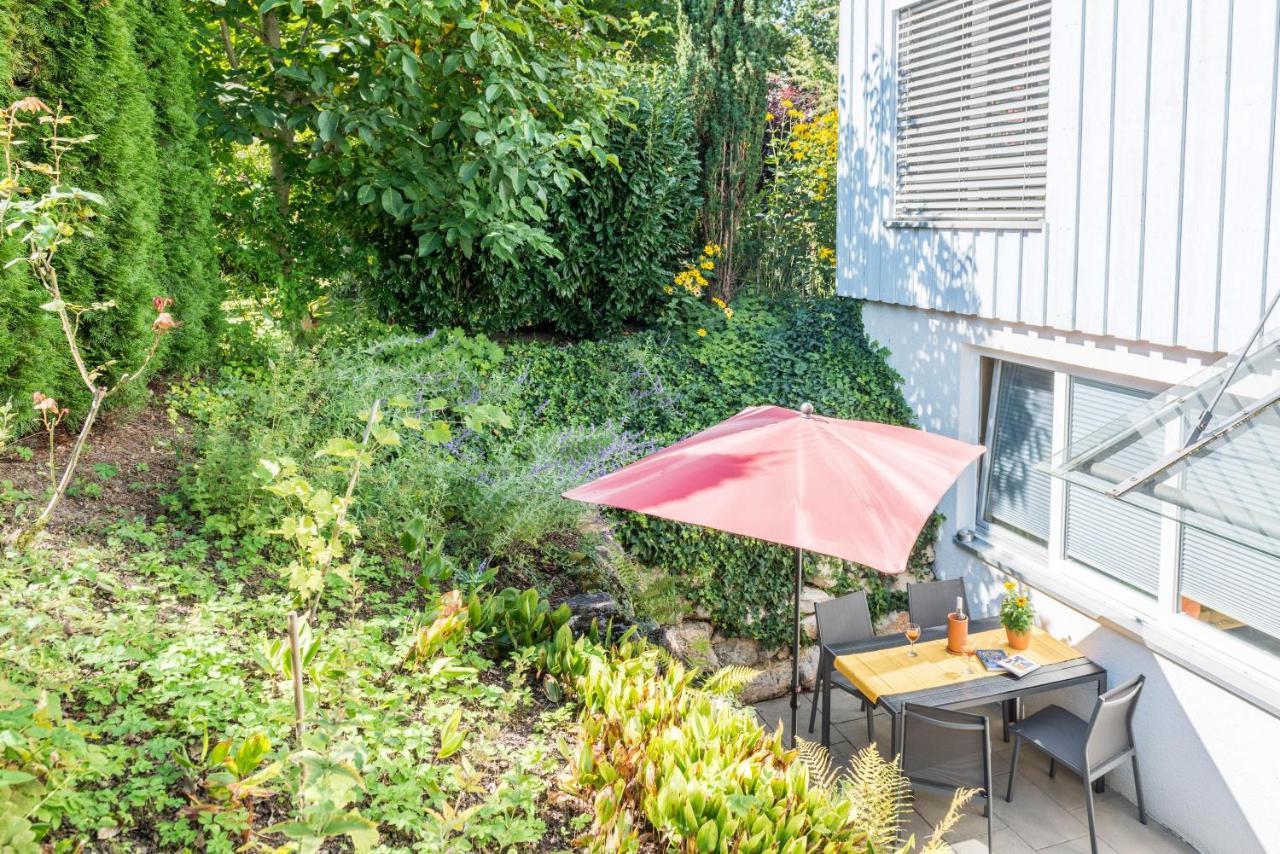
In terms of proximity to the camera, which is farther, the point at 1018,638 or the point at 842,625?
the point at 842,625

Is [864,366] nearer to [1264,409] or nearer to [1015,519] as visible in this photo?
[1015,519]

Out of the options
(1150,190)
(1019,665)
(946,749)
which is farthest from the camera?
(1019,665)

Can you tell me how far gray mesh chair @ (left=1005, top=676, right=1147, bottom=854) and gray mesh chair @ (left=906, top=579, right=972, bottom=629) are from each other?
3.16ft

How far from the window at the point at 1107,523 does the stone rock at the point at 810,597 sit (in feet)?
6.04

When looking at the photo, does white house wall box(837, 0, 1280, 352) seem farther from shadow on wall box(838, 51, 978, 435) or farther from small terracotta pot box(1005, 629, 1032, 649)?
small terracotta pot box(1005, 629, 1032, 649)

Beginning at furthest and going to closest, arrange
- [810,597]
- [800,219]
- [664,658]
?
[800,219], [810,597], [664,658]

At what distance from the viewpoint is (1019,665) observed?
17.8ft

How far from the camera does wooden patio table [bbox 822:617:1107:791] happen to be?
5172 mm

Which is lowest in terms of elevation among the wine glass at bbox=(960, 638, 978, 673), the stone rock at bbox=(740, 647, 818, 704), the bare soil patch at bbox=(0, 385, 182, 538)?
the stone rock at bbox=(740, 647, 818, 704)

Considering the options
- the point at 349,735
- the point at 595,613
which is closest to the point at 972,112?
the point at 595,613

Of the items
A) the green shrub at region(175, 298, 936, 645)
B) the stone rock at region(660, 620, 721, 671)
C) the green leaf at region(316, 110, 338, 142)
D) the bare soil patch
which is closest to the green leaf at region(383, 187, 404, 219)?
the green leaf at region(316, 110, 338, 142)

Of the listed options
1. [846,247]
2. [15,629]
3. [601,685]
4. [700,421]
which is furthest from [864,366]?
[15,629]

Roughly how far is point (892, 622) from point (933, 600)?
978 millimetres

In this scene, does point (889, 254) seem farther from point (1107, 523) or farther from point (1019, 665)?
point (1019, 665)
